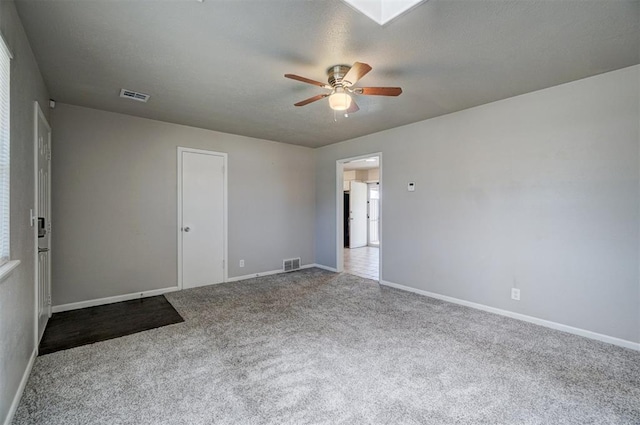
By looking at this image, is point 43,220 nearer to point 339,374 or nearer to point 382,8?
point 339,374

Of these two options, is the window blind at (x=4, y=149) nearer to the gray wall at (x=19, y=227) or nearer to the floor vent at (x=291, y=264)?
the gray wall at (x=19, y=227)

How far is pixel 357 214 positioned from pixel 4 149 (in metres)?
7.95

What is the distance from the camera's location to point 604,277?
2.78 m

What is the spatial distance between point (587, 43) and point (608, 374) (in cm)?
254

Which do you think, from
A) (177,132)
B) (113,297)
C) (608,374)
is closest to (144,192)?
(177,132)

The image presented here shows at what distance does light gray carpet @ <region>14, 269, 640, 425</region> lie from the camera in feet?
5.93

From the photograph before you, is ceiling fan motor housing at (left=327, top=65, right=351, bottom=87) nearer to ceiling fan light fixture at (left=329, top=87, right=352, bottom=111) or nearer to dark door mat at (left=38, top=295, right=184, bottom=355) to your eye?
ceiling fan light fixture at (left=329, top=87, right=352, bottom=111)

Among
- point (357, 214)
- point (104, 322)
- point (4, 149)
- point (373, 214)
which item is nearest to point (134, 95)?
point (4, 149)

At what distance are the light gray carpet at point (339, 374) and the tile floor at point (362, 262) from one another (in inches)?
82.8

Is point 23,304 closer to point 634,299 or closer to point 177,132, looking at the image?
point 177,132

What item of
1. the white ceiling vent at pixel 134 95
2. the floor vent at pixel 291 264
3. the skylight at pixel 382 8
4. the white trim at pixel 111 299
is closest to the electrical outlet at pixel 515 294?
the skylight at pixel 382 8

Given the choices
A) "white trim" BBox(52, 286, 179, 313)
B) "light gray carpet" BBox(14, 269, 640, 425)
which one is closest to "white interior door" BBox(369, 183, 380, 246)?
"light gray carpet" BBox(14, 269, 640, 425)

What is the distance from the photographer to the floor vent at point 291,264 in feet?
18.5

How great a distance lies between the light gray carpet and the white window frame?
993 mm
